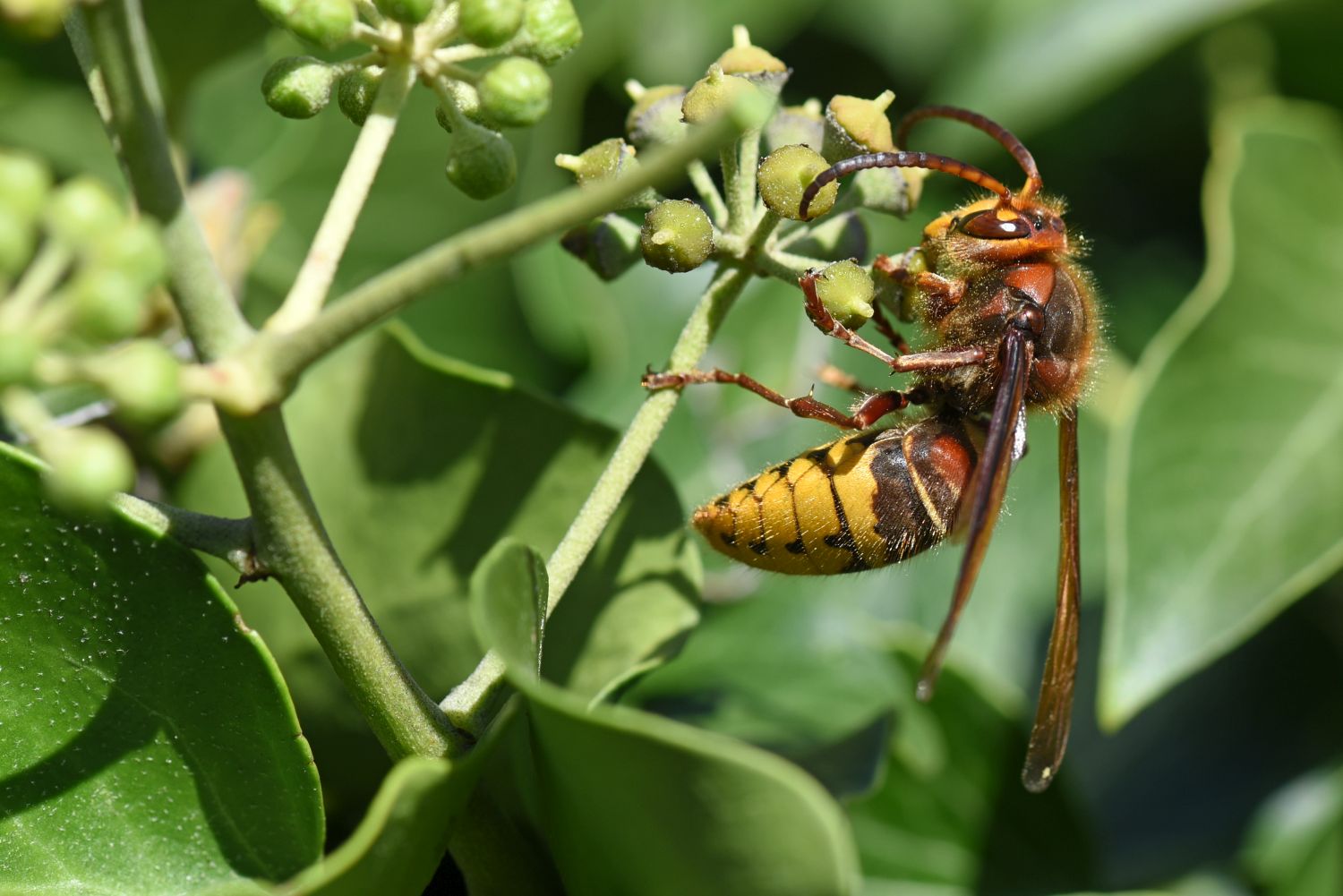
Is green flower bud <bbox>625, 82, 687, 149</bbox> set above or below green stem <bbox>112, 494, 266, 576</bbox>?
above

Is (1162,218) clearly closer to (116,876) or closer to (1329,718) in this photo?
(1329,718)

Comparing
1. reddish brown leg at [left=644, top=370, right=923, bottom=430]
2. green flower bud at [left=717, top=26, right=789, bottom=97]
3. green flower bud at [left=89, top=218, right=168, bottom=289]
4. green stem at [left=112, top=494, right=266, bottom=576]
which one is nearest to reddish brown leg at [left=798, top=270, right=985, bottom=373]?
reddish brown leg at [left=644, top=370, right=923, bottom=430]

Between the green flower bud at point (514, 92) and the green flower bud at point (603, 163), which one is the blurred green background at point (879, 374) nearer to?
the green flower bud at point (603, 163)

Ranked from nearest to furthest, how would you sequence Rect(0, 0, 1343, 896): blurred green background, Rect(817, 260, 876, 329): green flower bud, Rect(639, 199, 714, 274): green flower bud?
Rect(639, 199, 714, 274): green flower bud < Rect(817, 260, 876, 329): green flower bud < Rect(0, 0, 1343, 896): blurred green background

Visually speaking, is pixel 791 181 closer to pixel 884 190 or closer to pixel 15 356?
pixel 884 190

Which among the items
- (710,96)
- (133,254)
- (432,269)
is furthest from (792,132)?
(133,254)

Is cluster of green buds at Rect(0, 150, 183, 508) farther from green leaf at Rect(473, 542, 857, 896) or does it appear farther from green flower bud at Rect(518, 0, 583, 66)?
green flower bud at Rect(518, 0, 583, 66)

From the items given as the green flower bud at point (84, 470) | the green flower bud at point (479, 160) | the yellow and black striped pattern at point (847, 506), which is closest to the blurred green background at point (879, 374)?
the yellow and black striped pattern at point (847, 506)
